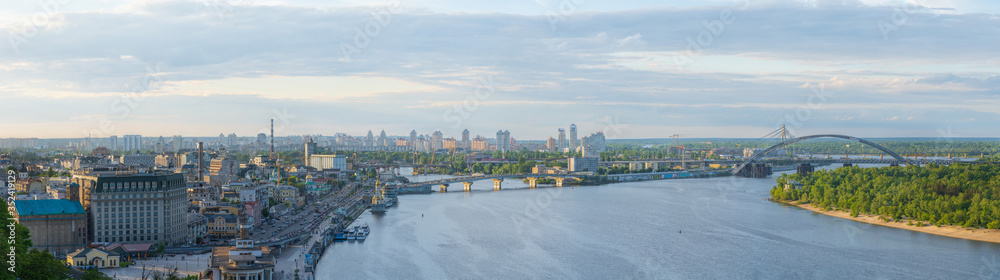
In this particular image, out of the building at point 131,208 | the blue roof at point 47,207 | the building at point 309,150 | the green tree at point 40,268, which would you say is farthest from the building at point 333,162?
the green tree at point 40,268

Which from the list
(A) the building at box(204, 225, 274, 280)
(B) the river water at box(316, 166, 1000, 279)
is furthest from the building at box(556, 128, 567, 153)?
(A) the building at box(204, 225, 274, 280)

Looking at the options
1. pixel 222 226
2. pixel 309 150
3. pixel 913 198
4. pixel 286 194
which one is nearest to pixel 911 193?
pixel 913 198

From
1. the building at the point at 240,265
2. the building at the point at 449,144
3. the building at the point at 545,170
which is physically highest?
the building at the point at 449,144

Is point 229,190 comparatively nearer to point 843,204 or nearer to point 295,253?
point 295,253

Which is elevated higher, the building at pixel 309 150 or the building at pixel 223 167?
the building at pixel 309 150

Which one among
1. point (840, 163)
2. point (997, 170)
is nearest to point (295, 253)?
point (997, 170)

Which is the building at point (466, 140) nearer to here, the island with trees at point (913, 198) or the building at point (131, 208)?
the island with trees at point (913, 198)

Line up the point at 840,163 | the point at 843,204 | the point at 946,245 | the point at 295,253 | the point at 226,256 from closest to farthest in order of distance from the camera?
the point at 226,256 → the point at 295,253 → the point at 946,245 → the point at 843,204 → the point at 840,163
